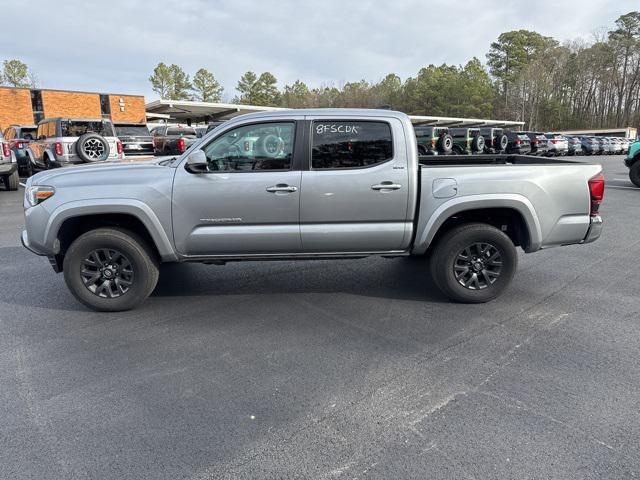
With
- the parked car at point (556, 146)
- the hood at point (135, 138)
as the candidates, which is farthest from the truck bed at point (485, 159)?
the parked car at point (556, 146)

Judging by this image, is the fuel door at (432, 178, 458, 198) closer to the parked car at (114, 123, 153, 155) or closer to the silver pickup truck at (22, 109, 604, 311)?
the silver pickup truck at (22, 109, 604, 311)

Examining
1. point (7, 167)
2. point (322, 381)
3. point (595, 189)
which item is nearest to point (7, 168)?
point (7, 167)

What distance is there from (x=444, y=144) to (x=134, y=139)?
46.8 ft

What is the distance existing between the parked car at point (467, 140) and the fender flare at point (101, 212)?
21.0 metres

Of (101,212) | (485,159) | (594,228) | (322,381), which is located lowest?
(322,381)

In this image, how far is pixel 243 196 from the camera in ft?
13.5

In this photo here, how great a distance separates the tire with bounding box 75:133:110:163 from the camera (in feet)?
40.3

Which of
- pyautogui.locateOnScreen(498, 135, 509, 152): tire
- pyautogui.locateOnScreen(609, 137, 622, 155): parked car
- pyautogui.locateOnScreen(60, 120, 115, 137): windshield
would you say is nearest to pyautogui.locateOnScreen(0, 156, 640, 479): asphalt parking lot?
pyautogui.locateOnScreen(60, 120, 115, 137): windshield

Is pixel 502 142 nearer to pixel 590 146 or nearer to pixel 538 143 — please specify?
pixel 538 143

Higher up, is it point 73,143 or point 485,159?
point 73,143

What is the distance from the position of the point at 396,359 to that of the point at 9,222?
8476 millimetres

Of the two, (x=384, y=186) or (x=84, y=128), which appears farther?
(x=84, y=128)

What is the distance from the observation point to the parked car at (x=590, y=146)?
37.8 m

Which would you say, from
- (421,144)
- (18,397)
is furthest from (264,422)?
(421,144)
